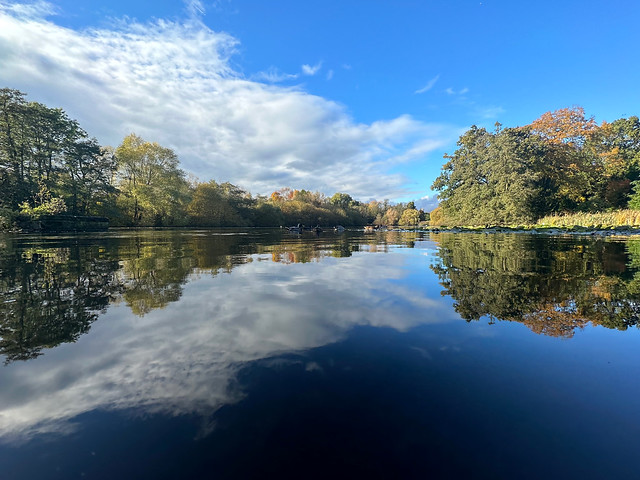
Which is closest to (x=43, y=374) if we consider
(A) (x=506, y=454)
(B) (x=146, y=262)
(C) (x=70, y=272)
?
(A) (x=506, y=454)

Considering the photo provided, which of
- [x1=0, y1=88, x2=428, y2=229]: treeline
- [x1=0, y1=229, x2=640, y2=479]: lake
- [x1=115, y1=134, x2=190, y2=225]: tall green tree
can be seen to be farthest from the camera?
[x1=115, y1=134, x2=190, y2=225]: tall green tree

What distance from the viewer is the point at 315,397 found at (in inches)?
107

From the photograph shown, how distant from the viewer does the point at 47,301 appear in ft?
18.3

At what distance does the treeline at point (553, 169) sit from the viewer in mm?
38750

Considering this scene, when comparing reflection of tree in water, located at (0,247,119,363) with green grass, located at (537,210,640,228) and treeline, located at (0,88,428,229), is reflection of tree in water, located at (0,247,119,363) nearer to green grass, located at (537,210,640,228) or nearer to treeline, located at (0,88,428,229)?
treeline, located at (0,88,428,229)

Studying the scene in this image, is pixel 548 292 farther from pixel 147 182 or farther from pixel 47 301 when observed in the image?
pixel 147 182

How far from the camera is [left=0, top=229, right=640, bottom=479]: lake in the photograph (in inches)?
79.5

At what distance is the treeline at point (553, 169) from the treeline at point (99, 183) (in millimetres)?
51994

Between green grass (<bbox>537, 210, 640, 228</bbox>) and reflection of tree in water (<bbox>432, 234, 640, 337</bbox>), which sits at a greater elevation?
green grass (<bbox>537, 210, 640, 228</bbox>)

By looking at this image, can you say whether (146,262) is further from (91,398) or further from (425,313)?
(425,313)

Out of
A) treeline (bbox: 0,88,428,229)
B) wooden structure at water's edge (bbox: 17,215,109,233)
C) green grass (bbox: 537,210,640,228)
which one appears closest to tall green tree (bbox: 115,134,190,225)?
treeline (bbox: 0,88,428,229)

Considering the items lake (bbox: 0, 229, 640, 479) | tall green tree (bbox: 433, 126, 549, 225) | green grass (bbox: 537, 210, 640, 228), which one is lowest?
lake (bbox: 0, 229, 640, 479)

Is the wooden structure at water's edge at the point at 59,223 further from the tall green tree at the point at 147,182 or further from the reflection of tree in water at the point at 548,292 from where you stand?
the reflection of tree in water at the point at 548,292

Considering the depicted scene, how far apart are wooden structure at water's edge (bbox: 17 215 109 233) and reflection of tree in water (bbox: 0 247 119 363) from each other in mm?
26442
